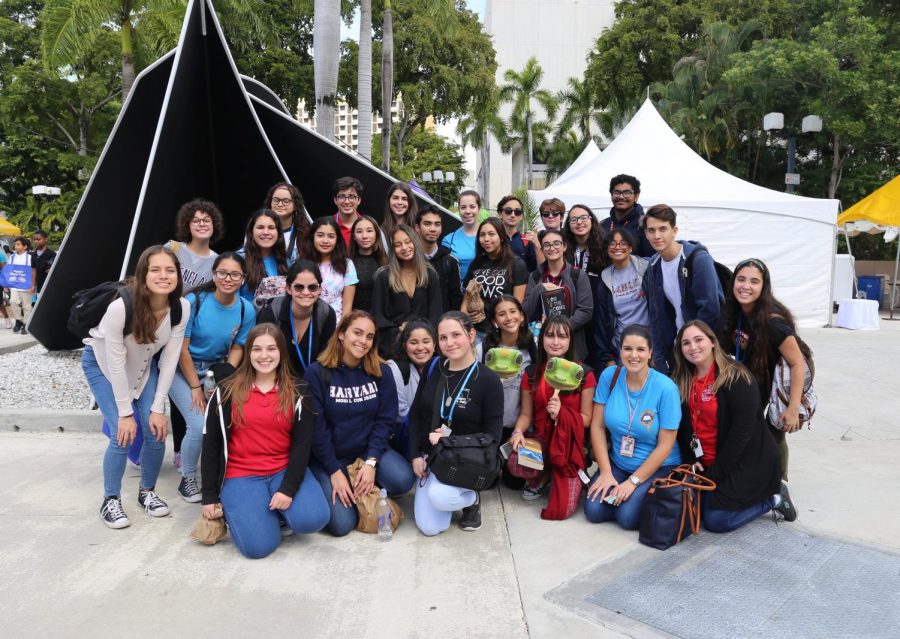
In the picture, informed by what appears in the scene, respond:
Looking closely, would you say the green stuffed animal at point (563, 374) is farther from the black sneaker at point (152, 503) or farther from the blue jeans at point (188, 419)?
the black sneaker at point (152, 503)

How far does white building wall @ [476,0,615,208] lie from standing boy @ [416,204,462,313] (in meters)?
47.4

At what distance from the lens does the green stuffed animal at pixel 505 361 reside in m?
3.83

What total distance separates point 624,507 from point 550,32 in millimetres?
54011

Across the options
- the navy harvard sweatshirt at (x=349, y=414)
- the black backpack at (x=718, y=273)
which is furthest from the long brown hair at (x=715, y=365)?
the navy harvard sweatshirt at (x=349, y=414)

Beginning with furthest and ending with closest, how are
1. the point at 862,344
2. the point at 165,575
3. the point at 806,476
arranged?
the point at 862,344 < the point at 806,476 < the point at 165,575

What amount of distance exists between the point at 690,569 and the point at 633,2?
3169 cm

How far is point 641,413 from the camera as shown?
11.3ft

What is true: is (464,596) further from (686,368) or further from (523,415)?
(686,368)

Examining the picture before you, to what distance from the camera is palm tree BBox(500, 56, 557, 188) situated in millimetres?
37281

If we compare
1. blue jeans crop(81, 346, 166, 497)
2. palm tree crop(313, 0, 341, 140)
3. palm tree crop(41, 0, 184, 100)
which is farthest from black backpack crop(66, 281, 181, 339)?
palm tree crop(41, 0, 184, 100)

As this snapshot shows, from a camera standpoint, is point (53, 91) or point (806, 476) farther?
point (53, 91)

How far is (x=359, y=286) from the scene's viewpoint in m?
4.45

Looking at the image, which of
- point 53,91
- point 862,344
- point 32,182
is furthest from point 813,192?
point 32,182

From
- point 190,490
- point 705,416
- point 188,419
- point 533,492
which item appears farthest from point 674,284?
point 190,490
